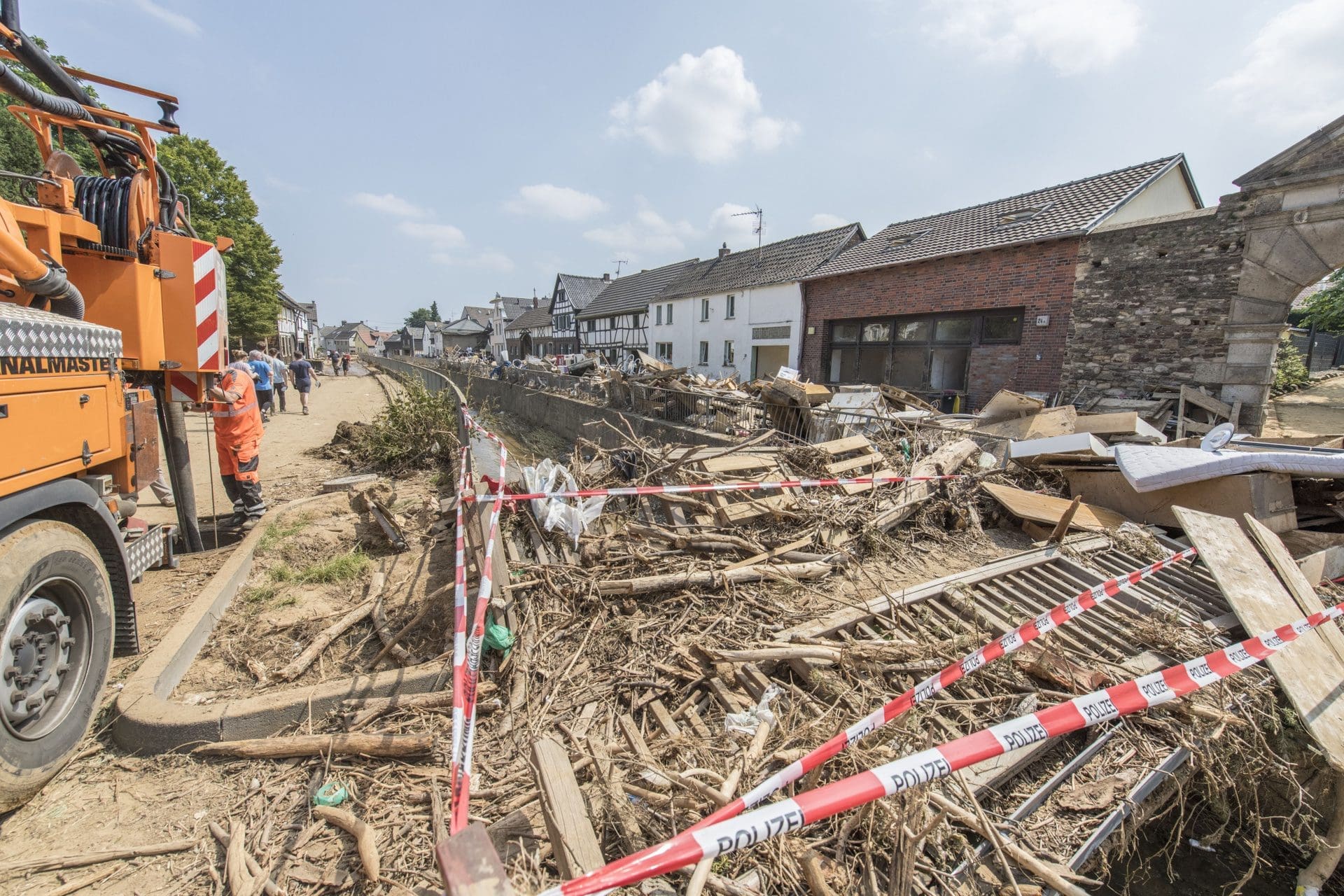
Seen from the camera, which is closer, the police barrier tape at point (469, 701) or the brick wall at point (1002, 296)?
the police barrier tape at point (469, 701)

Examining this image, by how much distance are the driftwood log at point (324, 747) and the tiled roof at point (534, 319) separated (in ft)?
172

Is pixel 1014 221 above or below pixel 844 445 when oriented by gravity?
above

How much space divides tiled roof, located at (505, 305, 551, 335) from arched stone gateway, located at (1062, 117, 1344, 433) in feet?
152

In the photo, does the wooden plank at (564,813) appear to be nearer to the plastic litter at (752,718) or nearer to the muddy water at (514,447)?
the plastic litter at (752,718)

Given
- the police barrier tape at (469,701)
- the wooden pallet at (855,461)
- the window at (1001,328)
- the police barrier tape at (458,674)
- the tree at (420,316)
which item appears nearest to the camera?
the police barrier tape at (469,701)

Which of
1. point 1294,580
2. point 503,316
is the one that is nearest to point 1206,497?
point 1294,580

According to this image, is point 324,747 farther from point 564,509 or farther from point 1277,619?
point 1277,619

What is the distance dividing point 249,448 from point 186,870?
4406mm

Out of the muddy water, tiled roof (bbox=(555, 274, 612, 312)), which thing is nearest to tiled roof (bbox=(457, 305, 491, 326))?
tiled roof (bbox=(555, 274, 612, 312))

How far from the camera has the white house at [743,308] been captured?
22719 millimetres

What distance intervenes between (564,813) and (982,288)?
54.5 ft

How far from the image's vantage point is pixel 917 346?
1680cm

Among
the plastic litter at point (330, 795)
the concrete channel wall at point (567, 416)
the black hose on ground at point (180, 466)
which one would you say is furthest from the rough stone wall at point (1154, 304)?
the black hose on ground at point (180, 466)

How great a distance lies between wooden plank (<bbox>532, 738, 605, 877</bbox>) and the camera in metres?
1.90
